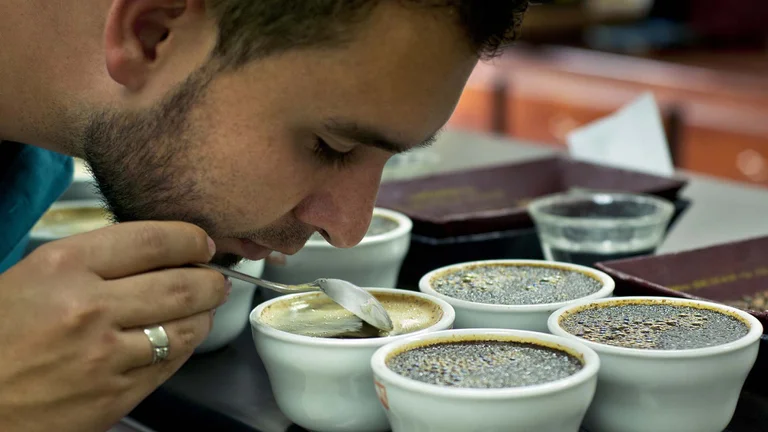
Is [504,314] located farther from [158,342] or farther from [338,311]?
[158,342]

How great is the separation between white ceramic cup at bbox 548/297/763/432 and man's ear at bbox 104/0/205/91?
18.8 inches

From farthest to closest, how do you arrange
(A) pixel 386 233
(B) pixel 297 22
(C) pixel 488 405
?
(A) pixel 386 233 → (B) pixel 297 22 → (C) pixel 488 405

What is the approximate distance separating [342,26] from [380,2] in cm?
4

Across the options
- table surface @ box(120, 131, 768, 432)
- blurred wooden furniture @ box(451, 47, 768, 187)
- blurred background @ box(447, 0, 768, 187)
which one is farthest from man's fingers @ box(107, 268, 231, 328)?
blurred wooden furniture @ box(451, 47, 768, 187)

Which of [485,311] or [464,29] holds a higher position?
[464,29]

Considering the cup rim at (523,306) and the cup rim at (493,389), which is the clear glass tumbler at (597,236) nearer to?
the cup rim at (523,306)

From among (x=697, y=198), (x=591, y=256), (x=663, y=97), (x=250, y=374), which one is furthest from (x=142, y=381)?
(x=663, y=97)

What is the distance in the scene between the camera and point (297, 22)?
94cm

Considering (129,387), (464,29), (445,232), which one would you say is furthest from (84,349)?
(445,232)

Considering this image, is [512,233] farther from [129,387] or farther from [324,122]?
→ [129,387]

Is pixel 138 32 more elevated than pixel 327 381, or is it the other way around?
pixel 138 32

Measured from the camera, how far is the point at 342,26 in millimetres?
936

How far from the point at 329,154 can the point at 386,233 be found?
306 millimetres

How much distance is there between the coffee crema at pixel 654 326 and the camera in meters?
0.93
